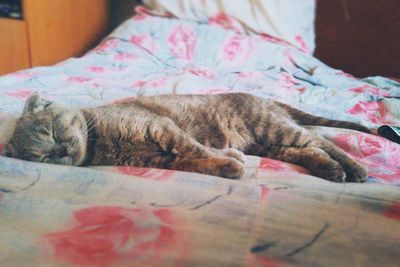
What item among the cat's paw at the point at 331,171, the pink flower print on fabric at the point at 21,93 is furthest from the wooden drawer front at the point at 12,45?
the cat's paw at the point at 331,171

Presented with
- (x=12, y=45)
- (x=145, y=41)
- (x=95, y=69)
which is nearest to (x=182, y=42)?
(x=145, y=41)

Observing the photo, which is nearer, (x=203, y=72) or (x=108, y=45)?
(x=203, y=72)

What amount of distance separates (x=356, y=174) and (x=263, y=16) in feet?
4.55

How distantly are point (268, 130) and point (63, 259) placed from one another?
0.63m

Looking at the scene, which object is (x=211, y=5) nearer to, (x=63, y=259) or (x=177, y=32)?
(x=177, y=32)

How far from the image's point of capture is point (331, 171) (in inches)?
30.3

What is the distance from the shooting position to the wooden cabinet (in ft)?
6.38

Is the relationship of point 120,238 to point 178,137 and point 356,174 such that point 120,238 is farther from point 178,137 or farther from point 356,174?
point 356,174

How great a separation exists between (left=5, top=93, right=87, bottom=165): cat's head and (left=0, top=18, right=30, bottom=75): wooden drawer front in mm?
1203

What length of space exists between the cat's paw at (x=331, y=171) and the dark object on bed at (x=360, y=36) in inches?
47.1

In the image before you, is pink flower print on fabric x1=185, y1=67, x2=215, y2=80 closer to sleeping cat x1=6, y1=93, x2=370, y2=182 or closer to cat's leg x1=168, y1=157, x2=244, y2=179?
sleeping cat x1=6, y1=93, x2=370, y2=182

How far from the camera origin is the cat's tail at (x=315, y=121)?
0.97 m

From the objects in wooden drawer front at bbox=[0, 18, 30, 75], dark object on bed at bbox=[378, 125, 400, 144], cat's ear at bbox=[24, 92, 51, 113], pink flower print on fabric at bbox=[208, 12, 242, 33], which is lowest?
wooden drawer front at bbox=[0, 18, 30, 75]

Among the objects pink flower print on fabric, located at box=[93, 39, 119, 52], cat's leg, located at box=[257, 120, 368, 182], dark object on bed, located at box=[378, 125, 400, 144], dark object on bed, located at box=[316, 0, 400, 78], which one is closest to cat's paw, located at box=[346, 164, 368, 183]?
cat's leg, located at box=[257, 120, 368, 182]
